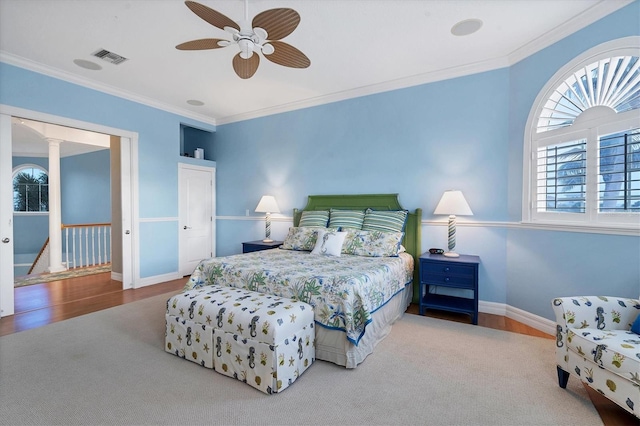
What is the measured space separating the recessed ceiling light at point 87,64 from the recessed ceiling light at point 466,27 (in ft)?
13.8

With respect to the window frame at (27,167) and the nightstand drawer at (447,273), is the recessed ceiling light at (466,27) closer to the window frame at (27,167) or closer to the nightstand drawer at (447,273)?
the nightstand drawer at (447,273)

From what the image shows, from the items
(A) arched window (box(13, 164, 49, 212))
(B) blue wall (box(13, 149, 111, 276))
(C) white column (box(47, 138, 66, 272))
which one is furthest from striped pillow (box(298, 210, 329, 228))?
(A) arched window (box(13, 164, 49, 212))

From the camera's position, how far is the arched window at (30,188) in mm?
9031

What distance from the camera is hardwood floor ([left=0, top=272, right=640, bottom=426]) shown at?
3084mm

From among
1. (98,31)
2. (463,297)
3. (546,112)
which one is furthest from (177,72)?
(463,297)

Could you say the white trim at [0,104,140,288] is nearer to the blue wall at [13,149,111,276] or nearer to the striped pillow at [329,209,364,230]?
the striped pillow at [329,209,364,230]

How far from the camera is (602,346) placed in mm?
1779

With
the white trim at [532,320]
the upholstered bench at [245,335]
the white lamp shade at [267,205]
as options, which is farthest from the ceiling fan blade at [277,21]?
the white trim at [532,320]

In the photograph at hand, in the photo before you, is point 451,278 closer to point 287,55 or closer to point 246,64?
point 287,55

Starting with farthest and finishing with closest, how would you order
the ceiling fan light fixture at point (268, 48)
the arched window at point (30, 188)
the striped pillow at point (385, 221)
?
the arched window at point (30, 188)
the striped pillow at point (385, 221)
the ceiling fan light fixture at point (268, 48)

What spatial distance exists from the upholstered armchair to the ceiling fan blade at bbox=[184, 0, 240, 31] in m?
3.17

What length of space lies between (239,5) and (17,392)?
3.43m

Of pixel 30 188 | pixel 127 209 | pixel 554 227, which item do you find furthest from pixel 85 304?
pixel 30 188

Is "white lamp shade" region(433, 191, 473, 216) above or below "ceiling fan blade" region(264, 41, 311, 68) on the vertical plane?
below
